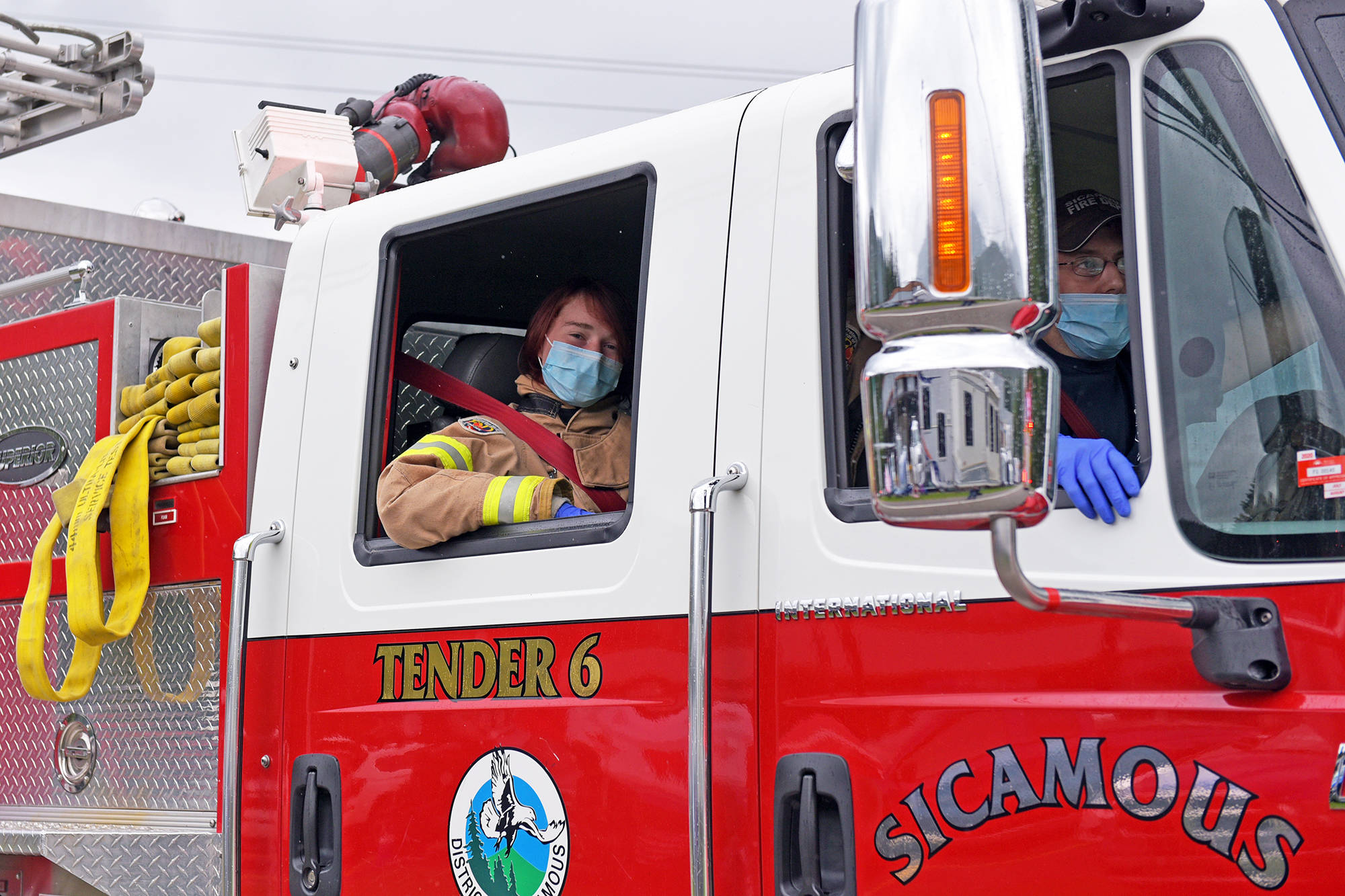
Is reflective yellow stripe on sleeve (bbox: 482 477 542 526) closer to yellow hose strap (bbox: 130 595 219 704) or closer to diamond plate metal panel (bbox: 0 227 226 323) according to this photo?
yellow hose strap (bbox: 130 595 219 704)

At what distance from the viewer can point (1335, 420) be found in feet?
5.67

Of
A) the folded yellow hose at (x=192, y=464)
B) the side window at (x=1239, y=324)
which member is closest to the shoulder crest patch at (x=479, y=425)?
the folded yellow hose at (x=192, y=464)

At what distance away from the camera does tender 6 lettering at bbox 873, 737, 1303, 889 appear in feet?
5.48

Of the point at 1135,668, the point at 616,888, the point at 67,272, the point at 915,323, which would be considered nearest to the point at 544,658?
the point at 616,888

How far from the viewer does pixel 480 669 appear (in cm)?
247

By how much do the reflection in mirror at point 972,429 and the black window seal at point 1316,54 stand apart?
672 millimetres

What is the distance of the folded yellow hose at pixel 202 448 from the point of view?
3.10m

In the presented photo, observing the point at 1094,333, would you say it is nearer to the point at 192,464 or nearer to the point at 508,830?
the point at 508,830

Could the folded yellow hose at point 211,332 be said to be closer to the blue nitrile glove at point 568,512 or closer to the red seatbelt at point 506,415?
the red seatbelt at point 506,415

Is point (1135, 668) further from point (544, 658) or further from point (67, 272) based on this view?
point (67, 272)

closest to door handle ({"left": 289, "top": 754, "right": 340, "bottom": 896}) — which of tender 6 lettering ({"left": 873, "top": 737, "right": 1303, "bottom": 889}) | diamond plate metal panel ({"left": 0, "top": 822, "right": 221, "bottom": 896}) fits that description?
diamond plate metal panel ({"left": 0, "top": 822, "right": 221, "bottom": 896})

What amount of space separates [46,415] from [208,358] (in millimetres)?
630

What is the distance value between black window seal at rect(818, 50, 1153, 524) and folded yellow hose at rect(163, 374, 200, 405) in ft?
5.21

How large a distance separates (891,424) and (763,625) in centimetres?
76
